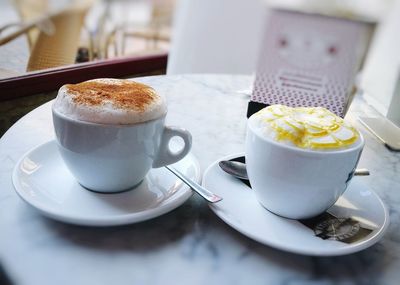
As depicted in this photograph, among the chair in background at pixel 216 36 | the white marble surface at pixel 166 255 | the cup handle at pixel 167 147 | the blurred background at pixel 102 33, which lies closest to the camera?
the white marble surface at pixel 166 255

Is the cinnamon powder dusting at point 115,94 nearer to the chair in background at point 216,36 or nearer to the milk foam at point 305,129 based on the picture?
the milk foam at point 305,129

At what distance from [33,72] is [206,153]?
494mm

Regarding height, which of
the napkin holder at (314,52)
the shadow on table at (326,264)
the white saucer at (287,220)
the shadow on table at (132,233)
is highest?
the napkin holder at (314,52)

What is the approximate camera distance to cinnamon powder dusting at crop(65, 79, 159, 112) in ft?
1.26

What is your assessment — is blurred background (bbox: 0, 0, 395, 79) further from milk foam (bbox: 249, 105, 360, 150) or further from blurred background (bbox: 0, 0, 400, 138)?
milk foam (bbox: 249, 105, 360, 150)

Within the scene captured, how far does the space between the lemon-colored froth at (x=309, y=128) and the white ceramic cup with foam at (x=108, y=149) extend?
12 cm

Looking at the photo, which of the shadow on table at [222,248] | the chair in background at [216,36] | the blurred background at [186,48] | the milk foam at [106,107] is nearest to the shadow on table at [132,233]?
the shadow on table at [222,248]

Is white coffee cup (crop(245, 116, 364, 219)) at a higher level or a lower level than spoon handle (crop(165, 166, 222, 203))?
higher

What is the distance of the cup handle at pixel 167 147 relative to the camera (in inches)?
16.8

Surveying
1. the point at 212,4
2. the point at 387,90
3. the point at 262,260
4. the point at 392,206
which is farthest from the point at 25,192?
the point at 212,4

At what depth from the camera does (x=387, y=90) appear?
28.3 inches

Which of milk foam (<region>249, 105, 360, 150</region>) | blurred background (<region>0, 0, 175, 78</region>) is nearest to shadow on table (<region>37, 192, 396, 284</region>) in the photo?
milk foam (<region>249, 105, 360, 150</region>)

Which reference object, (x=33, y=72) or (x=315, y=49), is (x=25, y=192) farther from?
(x=33, y=72)

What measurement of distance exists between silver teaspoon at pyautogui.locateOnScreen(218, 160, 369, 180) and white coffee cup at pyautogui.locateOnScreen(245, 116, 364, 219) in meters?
0.06
